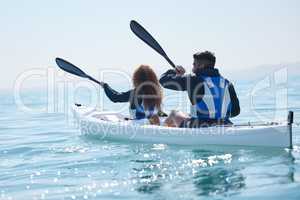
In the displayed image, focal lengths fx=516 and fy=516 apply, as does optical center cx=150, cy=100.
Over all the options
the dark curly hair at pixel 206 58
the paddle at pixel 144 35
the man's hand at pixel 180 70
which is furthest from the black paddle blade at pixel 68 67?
the dark curly hair at pixel 206 58

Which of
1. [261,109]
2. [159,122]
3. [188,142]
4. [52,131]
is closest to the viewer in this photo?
[188,142]

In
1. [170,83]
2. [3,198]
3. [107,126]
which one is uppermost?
[170,83]

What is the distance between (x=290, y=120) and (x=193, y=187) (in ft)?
8.40

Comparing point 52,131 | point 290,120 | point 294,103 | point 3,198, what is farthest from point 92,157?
point 294,103

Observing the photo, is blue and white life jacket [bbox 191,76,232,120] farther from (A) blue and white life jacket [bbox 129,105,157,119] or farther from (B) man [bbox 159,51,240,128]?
(A) blue and white life jacket [bbox 129,105,157,119]

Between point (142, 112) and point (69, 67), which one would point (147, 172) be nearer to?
point (142, 112)

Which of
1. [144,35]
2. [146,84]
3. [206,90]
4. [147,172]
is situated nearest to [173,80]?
[206,90]

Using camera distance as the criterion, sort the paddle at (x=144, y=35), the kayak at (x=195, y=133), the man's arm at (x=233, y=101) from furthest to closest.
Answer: the paddle at (x=144, y=35) < the man's arm at (x=233, y=101) < the kayak at (x=195, y=133)

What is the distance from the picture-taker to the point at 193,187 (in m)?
6.04

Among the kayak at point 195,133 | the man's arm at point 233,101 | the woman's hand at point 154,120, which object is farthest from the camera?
the woman's hand at point 154,120

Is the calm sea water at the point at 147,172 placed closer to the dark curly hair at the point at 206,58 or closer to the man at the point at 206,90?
the man at the point at 206,90

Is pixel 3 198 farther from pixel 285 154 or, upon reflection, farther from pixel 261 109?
pixel 261 109

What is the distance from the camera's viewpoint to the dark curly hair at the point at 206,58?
28.2ft

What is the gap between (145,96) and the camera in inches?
382
